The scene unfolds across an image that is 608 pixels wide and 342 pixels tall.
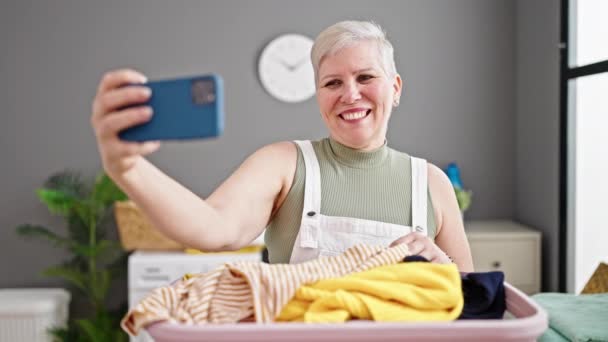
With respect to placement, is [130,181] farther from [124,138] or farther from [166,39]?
[166,39]

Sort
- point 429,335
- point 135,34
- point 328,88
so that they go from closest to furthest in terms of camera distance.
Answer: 1. point 429,335
2. point 328,88
3. point 135,34

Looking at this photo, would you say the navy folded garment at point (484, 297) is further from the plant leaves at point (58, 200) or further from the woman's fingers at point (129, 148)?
the plant leaves at point (58, 200)

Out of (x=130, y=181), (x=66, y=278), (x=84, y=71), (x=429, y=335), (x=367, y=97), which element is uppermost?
(x=84, y=71)

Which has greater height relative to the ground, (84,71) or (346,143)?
(84,71)

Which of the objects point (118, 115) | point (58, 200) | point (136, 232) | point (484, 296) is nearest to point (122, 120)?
point (118, 115)

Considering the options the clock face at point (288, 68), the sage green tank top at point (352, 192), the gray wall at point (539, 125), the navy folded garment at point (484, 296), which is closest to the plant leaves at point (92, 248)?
the clock face at point (288, 68)

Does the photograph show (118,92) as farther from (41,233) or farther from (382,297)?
(41,233)

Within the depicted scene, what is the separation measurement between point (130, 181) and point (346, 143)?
669 millimetres

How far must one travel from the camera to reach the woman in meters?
1.22

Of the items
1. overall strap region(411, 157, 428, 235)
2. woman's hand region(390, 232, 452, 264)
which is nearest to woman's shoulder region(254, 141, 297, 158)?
overall strap region(411, 157, 428, 235)

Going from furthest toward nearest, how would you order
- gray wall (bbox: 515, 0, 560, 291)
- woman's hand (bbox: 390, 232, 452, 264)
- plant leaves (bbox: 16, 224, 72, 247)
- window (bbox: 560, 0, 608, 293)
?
plant leaves (bbox: 16, 224, 72, 247)
gray wall (bbox: 515, 0, 560, 291)
window (bbox: 560, 0, 608, 293)
woman's hand (bbox: 390, 232, 452, 264)

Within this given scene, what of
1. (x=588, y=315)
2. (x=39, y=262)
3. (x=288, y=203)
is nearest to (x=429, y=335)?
(x=288, y=203)

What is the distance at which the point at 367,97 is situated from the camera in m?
1.29

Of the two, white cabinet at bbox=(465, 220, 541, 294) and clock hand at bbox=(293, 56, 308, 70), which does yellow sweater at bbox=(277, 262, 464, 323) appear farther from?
clock hand at bbox=(293, 56, 308, 70)
